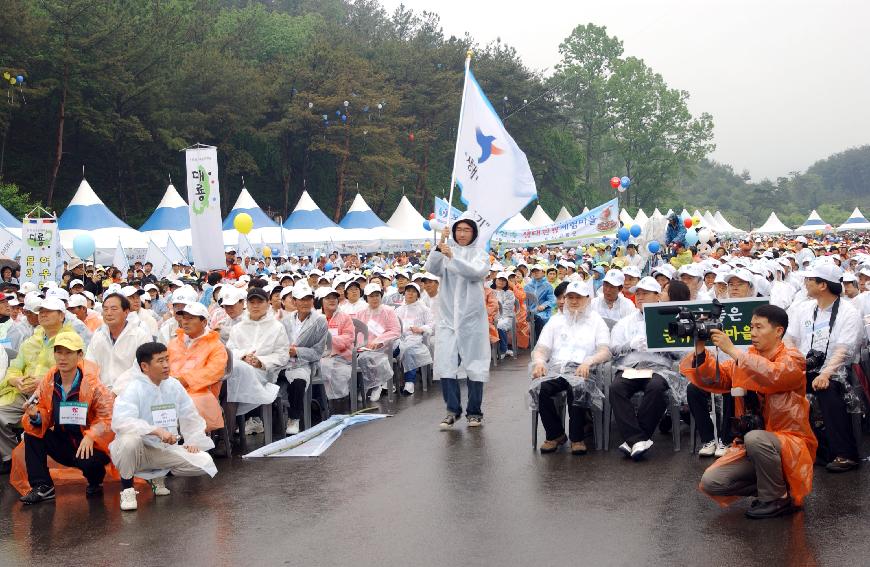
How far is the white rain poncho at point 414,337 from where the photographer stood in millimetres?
12742

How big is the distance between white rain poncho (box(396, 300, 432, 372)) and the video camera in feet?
22.0

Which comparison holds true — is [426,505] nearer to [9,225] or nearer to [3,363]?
[3,363]

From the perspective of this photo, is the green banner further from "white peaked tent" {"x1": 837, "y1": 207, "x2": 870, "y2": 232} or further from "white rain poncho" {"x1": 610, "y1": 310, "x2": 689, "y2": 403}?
"white peaked tent" {"x1": 837, "y1": 207, "x2": 870, "y2": 232}

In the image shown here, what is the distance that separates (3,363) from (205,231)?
840 cm

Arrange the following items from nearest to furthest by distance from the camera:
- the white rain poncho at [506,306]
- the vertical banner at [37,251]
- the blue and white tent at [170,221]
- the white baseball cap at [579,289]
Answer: the white baseball cap at [579,289] < the white rain poncho at [506,306] < the vertical banner at [37,251] < the blue and white tent at [170,221]

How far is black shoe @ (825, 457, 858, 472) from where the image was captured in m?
7.16

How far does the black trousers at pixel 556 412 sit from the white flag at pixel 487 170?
8.09 ft

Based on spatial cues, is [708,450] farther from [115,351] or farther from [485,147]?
[115,351]

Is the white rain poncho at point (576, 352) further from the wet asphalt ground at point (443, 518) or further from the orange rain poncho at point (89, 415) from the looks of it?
the orange rain poncho at point (89, 415)

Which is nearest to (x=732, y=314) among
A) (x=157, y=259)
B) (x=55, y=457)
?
(x=55, y=457)

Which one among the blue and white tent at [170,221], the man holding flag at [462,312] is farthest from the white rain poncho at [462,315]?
the blue and white tent at [170,221]

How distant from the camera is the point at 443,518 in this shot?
6402 millimetres

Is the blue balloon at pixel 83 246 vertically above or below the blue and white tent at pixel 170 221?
below

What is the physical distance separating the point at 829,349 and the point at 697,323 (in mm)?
1916
